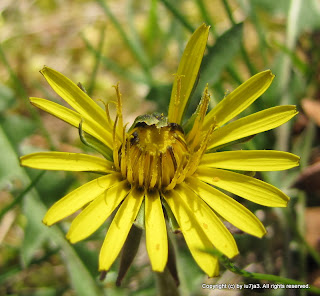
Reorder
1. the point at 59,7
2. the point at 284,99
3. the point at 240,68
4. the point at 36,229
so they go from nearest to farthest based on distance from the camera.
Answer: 1. the point at 36,229
2. the point at 284,99
3. the point at 240,68
4. the point at 59,7

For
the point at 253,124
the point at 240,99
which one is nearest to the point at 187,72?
the point at 240,99

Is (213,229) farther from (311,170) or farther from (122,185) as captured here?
(311,170)

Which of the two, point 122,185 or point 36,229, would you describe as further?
point 36,229

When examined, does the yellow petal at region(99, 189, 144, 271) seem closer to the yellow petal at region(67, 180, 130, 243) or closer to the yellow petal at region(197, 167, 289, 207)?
the yellow petal at region(67, 180, 130, 243)

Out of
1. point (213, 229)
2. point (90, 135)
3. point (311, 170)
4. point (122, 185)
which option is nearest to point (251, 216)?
point (213, 229)

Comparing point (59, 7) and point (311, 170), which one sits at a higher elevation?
point (59, 7)

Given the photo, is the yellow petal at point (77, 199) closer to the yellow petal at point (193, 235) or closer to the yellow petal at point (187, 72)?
the yellow petal at point (193, 235)

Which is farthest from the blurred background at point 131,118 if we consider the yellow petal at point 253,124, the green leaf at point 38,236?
the yellow petal at point 253,124
